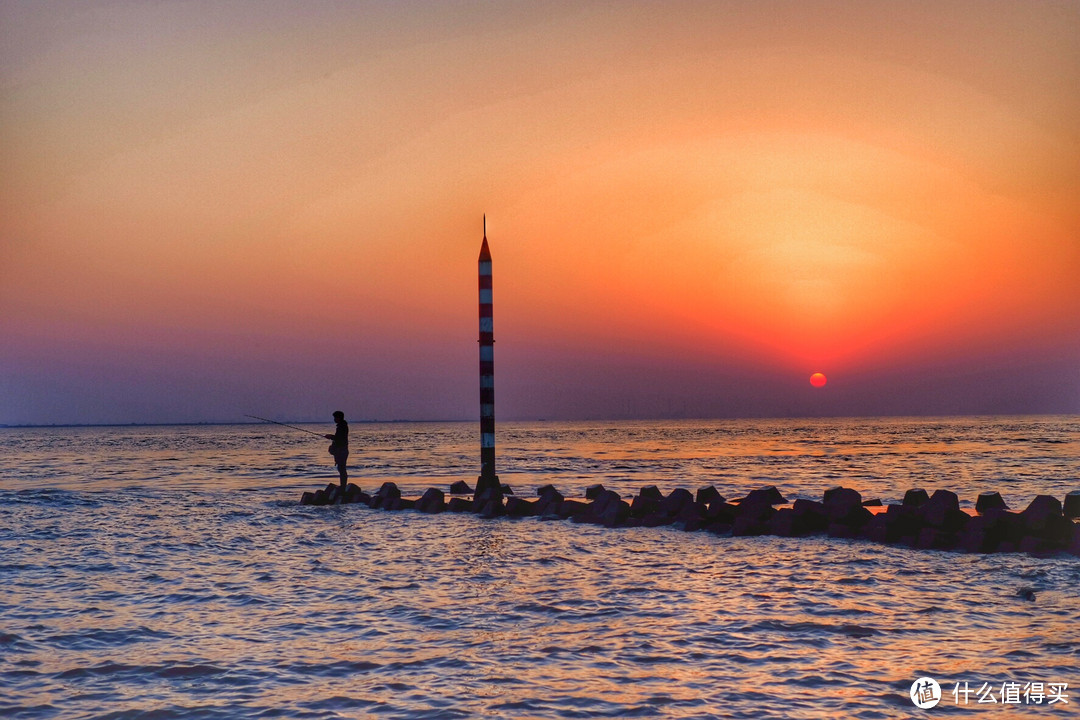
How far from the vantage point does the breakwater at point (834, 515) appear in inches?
474

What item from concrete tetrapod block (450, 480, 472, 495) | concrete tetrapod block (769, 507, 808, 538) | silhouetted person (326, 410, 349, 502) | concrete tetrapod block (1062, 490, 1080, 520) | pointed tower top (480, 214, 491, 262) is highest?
pointed tower top (480, 214, 491, 262)

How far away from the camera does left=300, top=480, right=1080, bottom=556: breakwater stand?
1203 centimetres

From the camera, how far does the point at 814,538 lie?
44.9 feet

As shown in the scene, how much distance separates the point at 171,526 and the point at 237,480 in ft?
48.3

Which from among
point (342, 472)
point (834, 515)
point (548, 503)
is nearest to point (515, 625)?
point (834, 515)

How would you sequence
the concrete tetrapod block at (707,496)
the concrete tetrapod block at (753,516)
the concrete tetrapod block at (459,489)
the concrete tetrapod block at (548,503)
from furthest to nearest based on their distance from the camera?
1. the concrete tetrapod block at (459,489)
2. the concrete tetrapod block at (548,503)
3. the concrete tetrapod block at (707,496)
4. the concrete tetrapod block at (753,516)

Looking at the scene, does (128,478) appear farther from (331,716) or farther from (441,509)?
(331,716)

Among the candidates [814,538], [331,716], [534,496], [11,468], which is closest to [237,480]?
[534,496]

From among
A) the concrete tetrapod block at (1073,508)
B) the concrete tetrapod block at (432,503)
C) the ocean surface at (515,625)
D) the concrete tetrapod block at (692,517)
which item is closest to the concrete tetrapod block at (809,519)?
the ocean surface at (515,625)

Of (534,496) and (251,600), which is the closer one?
(251,600)

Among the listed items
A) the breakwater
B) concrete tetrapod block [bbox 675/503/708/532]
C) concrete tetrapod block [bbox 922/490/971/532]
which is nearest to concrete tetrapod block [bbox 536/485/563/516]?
the breakwater

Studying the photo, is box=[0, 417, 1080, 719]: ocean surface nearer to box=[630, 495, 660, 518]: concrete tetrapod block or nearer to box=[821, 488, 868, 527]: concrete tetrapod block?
box=[821, 488, 868, 527]: concrete tetrapod block

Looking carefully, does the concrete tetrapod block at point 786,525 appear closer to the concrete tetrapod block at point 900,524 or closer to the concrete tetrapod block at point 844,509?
the concrete tetrapod block at point 844,509

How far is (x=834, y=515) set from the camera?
47.4 ft
